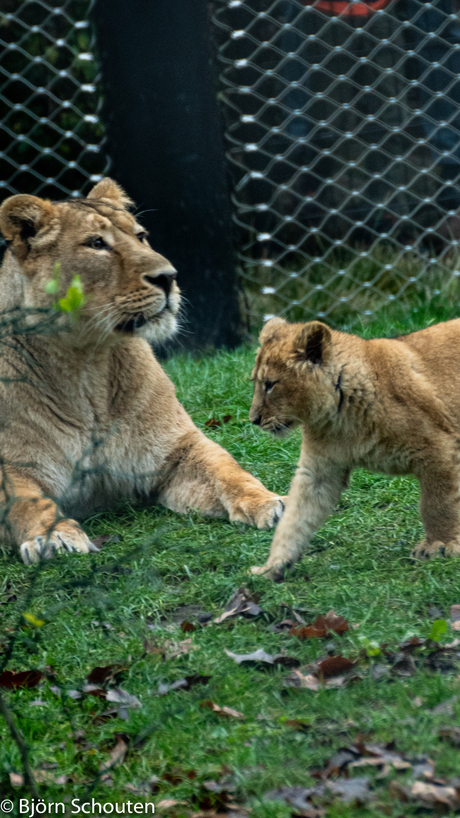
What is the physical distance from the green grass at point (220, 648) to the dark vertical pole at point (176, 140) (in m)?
2.55

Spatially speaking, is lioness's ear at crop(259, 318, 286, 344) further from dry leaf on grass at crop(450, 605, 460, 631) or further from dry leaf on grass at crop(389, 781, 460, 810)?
dry leaf on grass at crop(389, 781, 460, 810)

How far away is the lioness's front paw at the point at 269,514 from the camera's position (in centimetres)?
327

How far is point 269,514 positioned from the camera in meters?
3.28

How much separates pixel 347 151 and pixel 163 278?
156 inches

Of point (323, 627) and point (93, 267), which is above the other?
point (93, 267)

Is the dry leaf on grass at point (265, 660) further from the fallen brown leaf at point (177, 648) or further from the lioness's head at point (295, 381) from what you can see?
the lioness's head at point (295, 381)

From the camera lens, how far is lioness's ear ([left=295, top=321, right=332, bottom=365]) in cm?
279

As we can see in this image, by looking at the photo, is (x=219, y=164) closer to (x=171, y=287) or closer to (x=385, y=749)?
(x=171, y=287)

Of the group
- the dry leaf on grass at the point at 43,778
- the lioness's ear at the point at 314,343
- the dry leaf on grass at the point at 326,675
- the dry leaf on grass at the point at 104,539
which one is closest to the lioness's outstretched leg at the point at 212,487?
the dry leaf on grass at the point at 104,539

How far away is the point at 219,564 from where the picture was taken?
3.02m

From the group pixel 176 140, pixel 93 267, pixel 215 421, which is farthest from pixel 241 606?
pixel 176 140

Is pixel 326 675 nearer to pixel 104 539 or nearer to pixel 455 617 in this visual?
pixel 455 617

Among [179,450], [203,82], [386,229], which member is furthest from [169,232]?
[179,450]

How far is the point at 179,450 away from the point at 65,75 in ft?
12.0
